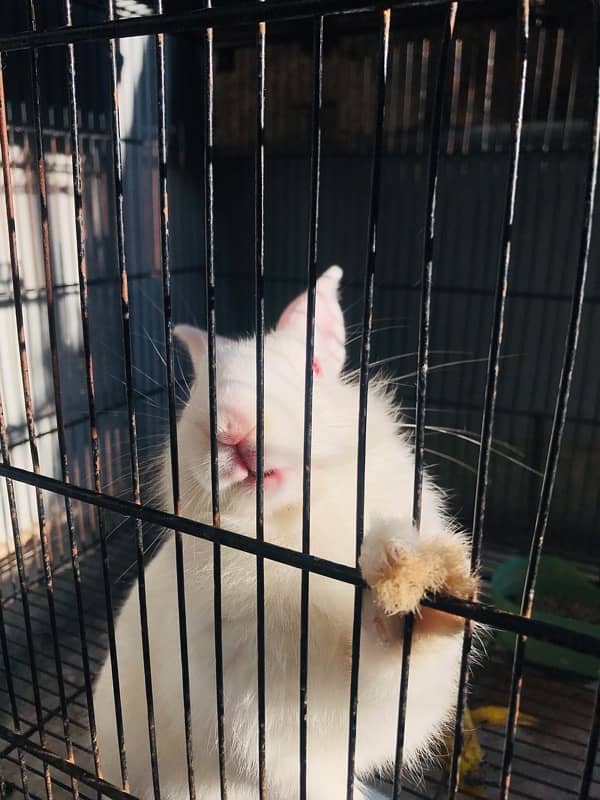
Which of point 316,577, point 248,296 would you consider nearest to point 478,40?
point 248,296

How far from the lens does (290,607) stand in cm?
82

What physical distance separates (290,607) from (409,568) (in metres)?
0.29

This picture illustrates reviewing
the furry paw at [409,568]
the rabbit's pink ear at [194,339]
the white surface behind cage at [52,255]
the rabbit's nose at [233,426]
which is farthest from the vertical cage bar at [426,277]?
the white surface behind cage at [52,255]

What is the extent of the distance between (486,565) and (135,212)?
1.62 m

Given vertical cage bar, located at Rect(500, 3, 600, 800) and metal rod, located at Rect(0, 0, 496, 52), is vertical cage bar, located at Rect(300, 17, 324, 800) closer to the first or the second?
metal rod, located at Rect(0, 0, 496, 52)

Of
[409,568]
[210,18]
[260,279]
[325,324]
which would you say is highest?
[210,18]

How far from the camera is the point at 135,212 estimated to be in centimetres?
219

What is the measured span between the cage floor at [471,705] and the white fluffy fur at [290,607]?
343 mm

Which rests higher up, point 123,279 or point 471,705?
point 123,279

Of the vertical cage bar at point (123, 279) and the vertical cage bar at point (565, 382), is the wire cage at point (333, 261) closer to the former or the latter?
the vertical cage bar at point (123, 279)

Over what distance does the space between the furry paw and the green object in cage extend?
3.83ft

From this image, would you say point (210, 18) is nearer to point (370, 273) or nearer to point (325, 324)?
point (370, 273)

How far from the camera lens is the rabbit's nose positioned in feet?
2.53

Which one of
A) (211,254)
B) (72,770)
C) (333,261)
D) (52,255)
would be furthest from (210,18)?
(333,261)
